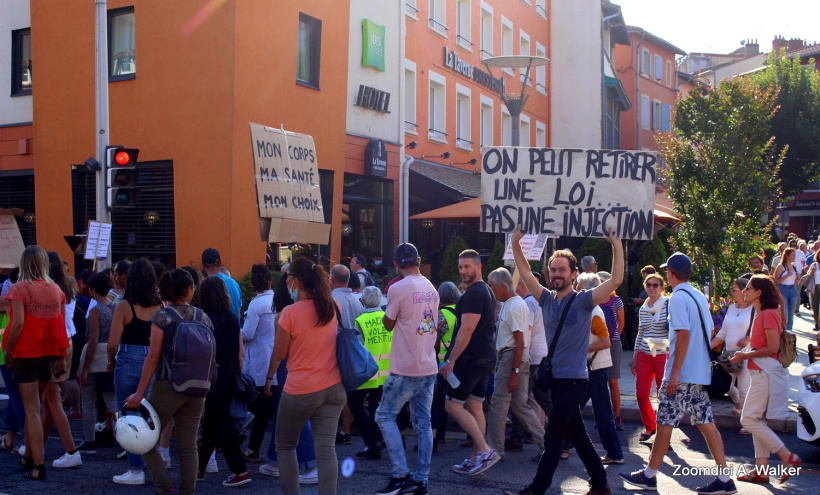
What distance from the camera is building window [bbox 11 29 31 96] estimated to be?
1769 cm

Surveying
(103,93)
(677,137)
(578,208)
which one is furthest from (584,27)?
(578,208)

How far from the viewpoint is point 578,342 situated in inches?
240

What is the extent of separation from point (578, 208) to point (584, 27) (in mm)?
26474

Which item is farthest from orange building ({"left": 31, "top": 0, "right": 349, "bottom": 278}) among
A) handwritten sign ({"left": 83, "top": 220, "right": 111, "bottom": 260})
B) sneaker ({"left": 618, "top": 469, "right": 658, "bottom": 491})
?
sneaker ({"left": 618, "top": 469, "right": 658, "bottom": 491})

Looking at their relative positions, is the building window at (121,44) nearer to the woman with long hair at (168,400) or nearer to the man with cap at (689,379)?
the woman with long hair at (168,400)

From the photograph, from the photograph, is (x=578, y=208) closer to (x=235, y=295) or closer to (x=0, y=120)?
(x=235, y=295)

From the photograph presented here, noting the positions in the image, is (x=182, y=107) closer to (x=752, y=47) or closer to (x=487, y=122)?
(x=487, y=122)

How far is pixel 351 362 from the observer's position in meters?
5.65

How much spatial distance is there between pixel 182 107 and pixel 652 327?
9.49 metres

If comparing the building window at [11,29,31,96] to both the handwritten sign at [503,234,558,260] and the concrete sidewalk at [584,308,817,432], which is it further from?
the concrete sidewalk at [584,308,817,432]

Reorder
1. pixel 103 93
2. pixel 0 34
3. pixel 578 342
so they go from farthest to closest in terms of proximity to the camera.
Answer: pixel 0 34 < pixel 103 93 < pixel 578 342

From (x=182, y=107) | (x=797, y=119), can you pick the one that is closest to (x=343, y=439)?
(x=182, y=107)

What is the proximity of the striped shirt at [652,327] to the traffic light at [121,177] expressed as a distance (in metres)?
7.19

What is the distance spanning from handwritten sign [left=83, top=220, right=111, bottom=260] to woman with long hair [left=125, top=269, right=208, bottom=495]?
6.02 m
